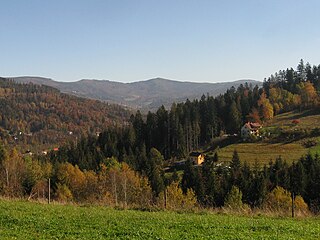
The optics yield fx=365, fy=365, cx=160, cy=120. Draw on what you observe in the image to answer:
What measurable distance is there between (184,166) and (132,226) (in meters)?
72.3

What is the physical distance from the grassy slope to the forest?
4368 mm

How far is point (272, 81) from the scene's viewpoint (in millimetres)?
176125

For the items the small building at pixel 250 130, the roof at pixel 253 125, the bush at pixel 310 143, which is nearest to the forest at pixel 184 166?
the roof at pixel 253 125

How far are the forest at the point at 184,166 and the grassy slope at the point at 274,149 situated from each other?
437 centimetres

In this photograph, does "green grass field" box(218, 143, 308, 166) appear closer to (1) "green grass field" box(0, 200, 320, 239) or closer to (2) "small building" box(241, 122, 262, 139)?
(2) "small building" box(241, 122, 262, 139)

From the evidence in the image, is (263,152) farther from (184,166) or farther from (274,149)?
(184,166)

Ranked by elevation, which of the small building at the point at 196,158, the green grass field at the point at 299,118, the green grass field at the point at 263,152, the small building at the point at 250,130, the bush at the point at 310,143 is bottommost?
the small building at the point at 196,158

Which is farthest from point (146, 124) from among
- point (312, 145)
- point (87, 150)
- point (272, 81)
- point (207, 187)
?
point (272, 81)

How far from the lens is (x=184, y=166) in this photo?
86188 mm

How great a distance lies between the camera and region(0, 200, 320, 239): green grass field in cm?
1302

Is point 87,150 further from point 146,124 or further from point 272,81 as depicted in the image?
point 272,81

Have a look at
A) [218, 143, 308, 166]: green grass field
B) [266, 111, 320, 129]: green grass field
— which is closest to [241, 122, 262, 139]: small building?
[218, 143, 308, 166]: green grass field

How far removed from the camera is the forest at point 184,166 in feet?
171

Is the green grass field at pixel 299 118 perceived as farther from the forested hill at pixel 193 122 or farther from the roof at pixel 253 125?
the roof at pixel 253 125
